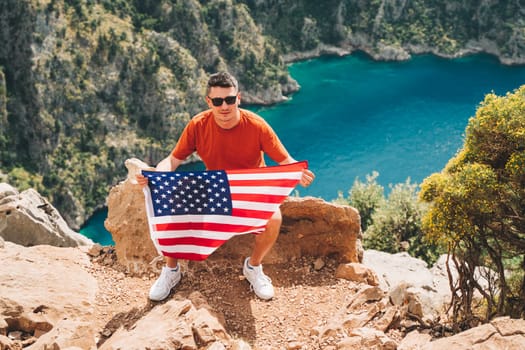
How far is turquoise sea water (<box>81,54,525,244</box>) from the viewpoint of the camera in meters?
82.3

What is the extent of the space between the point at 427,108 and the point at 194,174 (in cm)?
9445

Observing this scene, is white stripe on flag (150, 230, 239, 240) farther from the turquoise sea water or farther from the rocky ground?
the turquoise sea water

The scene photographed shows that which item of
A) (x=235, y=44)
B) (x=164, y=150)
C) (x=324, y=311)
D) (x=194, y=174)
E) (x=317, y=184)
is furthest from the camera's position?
(x=235, y=44)

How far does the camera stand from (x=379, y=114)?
97812 mm

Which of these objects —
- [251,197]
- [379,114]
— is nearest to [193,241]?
[251,197]

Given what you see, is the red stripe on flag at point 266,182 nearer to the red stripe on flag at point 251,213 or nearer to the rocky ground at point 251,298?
the red stripe on flag at point 251,213

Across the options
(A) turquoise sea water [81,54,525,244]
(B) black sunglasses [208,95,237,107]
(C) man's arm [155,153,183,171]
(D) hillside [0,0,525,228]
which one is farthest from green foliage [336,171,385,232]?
(D) hillside [0,0,525,228]

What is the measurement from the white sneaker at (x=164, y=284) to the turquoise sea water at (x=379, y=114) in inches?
2503

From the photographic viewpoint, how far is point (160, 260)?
1225cm

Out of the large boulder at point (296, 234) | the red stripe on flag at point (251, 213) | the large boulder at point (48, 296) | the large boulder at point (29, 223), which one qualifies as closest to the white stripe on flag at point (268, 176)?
the red stripe on flag at point (251, 213)

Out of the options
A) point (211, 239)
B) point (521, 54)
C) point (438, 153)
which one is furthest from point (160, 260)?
point (521, 54)

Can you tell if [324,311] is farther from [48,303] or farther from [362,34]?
[362,34]

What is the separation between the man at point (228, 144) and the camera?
9703 millimetres

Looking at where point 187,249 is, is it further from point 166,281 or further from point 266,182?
point 266,182
